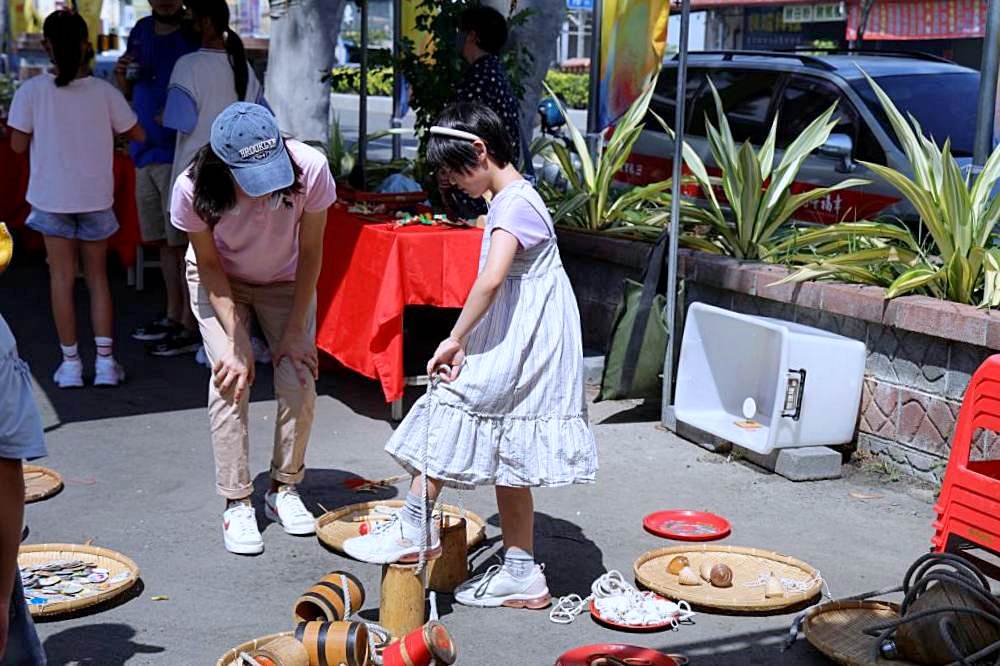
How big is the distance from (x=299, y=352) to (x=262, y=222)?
55 centimetres

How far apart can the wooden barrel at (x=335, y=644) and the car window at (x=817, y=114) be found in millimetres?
6078

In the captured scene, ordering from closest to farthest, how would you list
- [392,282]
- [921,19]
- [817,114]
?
[392,282]
[817,114]
[921,19]

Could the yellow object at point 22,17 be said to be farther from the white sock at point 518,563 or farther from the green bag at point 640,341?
the white sock at point 518,563

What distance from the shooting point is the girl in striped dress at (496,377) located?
4035 millimetres

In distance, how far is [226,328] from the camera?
4586 mm

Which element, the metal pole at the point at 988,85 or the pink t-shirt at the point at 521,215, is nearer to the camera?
the pink t-shirt at the point at 521,215

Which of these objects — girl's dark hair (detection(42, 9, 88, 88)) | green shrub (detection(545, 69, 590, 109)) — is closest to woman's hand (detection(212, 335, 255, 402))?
girl's dark hair (detection(42, 9, 88, 88))

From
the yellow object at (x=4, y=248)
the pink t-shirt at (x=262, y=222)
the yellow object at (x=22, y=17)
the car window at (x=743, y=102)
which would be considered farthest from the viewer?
the yellow object at (x=22, y=17)

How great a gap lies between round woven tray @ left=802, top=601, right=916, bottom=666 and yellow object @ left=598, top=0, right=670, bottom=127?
493 cm

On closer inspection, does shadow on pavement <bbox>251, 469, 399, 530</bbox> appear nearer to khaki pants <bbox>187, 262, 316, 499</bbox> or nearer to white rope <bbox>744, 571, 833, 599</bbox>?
khaki pants <bbox>187, 262, 316, 499</bbox>

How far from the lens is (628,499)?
5.47 metres

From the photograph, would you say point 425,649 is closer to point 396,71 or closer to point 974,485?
point 974,485

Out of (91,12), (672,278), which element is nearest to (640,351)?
(672,278)

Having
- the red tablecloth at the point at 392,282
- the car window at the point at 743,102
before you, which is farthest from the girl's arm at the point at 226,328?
the car window at the point at 743,102
